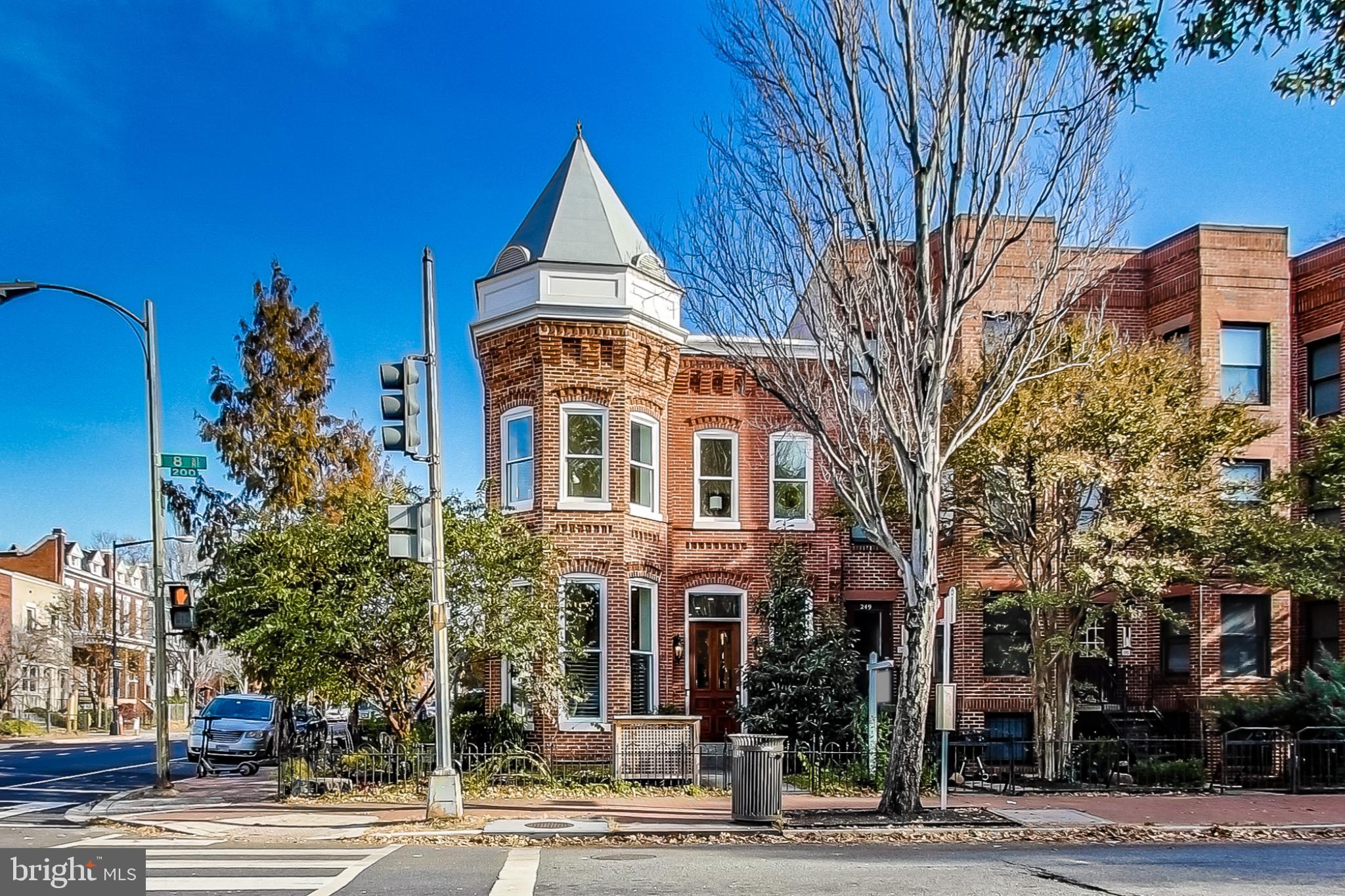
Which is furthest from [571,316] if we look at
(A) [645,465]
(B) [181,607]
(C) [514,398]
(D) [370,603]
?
(B) [181,607]

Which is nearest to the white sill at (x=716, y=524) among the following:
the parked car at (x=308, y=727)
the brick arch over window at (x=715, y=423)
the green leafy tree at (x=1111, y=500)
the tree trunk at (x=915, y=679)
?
the brick arch over window at (x=715, y=423)

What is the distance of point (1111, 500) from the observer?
720 inches

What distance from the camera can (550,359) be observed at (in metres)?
22.1

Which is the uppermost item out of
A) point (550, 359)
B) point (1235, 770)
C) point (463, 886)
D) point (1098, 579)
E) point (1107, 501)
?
point (550, 359)

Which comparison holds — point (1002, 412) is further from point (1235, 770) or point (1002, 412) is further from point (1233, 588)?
point (1233, 588)

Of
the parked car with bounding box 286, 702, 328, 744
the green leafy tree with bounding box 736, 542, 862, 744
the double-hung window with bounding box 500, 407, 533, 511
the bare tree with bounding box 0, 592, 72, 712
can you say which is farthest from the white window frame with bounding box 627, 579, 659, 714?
the bare tree with bounding box 0, 592, 72, 712

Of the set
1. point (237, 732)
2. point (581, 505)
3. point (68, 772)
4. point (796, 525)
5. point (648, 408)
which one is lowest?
point (68, 772)

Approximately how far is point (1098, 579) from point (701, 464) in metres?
9.29

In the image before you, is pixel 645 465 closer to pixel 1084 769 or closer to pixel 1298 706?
pixel 1084 769

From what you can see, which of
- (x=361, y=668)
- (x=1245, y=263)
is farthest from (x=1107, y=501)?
(x=361, y=668)

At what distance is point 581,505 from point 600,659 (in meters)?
2.92

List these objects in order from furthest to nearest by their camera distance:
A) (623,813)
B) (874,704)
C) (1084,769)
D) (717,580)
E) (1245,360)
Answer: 1. (717,580)
2. (1245,360)
3. (1084,769)
4. (874,704)
5. (623,813)

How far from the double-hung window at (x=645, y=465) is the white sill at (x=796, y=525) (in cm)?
271

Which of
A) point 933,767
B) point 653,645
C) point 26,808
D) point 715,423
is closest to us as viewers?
point 26,808
